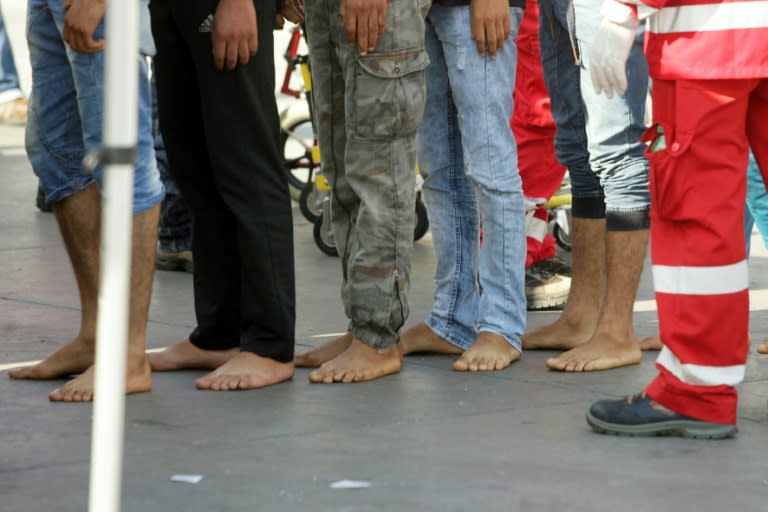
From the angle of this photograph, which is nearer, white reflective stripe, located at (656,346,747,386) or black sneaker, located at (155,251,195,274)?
white reflective stripe, located at (656,346,747,386)

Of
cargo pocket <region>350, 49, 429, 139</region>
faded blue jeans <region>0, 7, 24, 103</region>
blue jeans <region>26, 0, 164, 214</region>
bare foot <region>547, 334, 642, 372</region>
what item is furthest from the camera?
faded blue jeans <region>0, 7, 24, 103</region>

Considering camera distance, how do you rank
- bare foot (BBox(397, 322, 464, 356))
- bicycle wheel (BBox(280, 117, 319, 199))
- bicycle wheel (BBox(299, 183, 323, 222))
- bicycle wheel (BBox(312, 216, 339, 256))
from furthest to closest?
bicycle wheel (BBox(280, 117, 319, 199)) → bicycle wheel (BBox(299, 183, 323, 222)) → bicycle wheel (BBox(312, 216, 339, 256)) → bare foot (BBox(397, 322, 464, 356))

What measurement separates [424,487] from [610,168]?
5.44ft

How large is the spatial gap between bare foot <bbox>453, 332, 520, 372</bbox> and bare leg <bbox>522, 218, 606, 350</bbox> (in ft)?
0.84

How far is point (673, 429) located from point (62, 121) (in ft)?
6.21

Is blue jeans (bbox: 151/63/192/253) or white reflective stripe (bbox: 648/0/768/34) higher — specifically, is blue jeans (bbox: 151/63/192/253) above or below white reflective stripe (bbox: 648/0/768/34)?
below

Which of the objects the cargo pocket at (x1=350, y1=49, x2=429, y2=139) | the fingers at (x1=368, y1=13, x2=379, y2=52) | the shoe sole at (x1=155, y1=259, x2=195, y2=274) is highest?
the fingers at (x1=368, y1=13, x2=379, y2=52)

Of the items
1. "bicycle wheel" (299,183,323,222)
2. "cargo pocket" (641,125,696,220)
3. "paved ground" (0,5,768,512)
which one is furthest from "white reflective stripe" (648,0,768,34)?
"bicycle wheel" (299,183,323,222)

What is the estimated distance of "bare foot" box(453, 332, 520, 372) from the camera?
15.0ft

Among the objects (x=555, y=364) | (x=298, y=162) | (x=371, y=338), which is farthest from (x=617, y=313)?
(x=298, y=162)

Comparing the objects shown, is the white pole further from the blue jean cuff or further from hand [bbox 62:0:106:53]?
the blue jean cuff

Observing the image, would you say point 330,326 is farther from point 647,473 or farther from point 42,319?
point 647,473

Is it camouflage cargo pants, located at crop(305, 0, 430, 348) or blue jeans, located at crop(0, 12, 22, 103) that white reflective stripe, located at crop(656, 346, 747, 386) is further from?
blue jeans, located at crop(0, 12, 22, 103)

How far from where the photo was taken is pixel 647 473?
3396 millimetres
